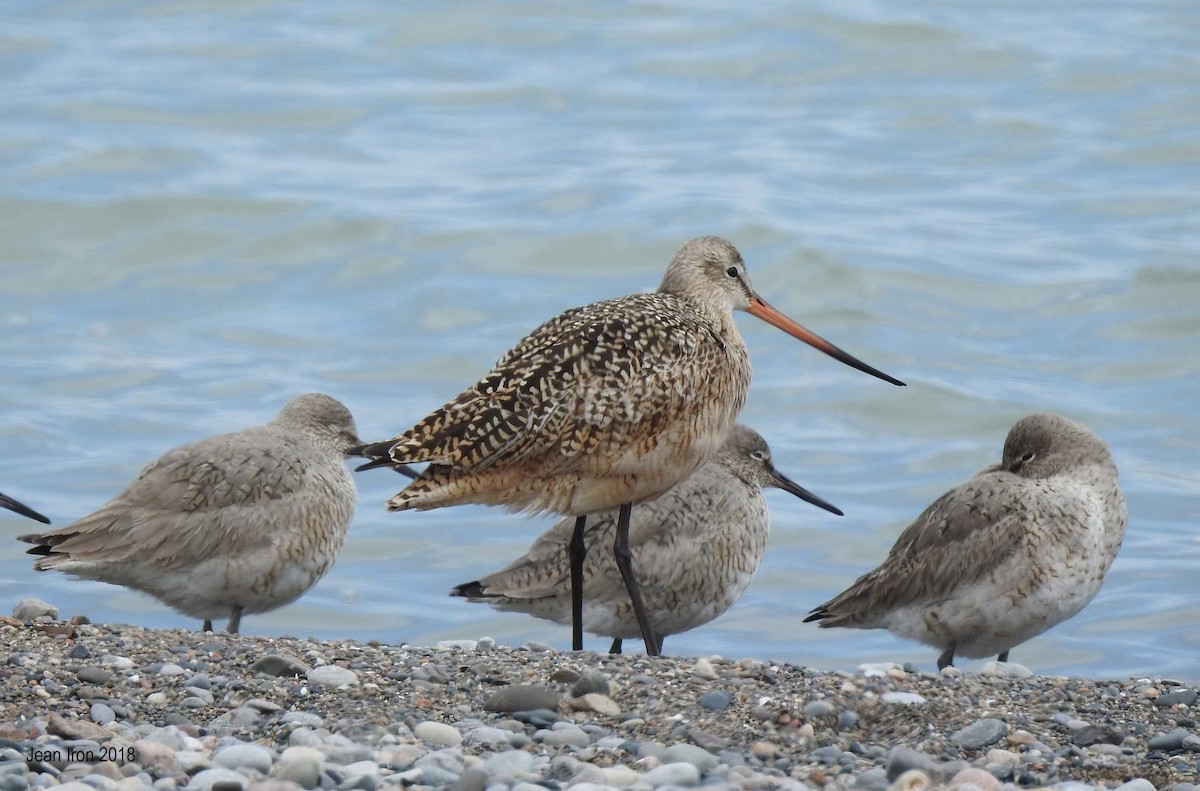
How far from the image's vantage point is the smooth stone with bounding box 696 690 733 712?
5422 millimetres

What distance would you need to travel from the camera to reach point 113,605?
959 cm

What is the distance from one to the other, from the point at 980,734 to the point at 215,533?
141 inches

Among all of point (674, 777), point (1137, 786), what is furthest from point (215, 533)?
point (1137, 786)

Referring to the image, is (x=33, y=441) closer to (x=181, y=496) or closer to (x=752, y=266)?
(x=181, y=496)

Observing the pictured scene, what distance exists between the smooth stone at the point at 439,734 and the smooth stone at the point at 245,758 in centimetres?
45

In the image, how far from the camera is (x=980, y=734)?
5.22 metres

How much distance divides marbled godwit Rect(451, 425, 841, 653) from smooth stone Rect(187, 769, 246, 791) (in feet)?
10.3

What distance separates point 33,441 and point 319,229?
4.54 m

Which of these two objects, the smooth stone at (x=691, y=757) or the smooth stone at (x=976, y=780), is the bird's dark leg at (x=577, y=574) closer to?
the smooth stone at (x=691, y=757)

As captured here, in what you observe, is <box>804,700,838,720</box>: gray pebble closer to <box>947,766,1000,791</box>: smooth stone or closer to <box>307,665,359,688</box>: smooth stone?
<box>947,766,1000,791</box>: smooth stone

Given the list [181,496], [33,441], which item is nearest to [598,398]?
[181,496]

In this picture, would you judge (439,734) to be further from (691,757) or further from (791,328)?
(791,328)

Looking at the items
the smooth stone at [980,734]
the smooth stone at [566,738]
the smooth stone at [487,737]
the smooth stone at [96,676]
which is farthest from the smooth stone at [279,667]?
the smooth stone at [980,734]

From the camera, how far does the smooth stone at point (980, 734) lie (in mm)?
5188
